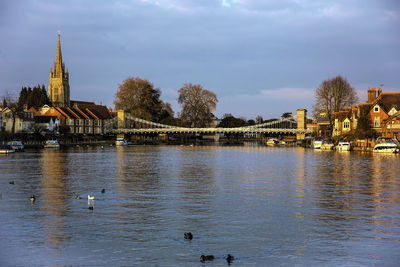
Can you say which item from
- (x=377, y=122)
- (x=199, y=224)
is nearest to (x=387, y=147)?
(x=377, y=122)

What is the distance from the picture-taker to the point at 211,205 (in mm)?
24469

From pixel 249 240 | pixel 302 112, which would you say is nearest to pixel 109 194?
pixel 249 240

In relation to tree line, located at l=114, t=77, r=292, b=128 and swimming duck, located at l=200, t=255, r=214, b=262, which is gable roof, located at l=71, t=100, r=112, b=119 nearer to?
tree line, located at l=114, t=77, r=292, b=128

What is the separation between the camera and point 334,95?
11569 centimetres

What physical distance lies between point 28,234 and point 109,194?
34.7 ft

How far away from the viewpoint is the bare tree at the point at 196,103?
162875 mm

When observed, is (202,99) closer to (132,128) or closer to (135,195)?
(132,128)

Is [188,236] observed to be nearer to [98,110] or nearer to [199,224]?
[199,224]

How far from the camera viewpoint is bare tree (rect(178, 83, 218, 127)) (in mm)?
162875

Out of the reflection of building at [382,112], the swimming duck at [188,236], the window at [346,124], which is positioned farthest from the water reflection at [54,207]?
the window at [346,124]

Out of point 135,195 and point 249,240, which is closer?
point 249,240

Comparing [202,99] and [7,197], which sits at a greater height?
[202,99]

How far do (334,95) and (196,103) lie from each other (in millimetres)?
57412

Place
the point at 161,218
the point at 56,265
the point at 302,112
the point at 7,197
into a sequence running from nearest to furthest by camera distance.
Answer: the point at 56,265 < the point at 161,218 < the point at 7,197 < the point at 302,112
